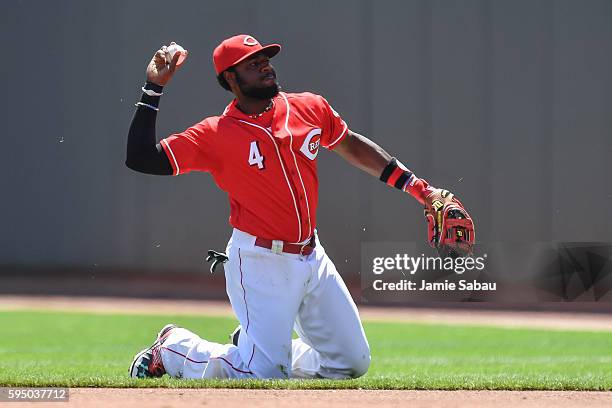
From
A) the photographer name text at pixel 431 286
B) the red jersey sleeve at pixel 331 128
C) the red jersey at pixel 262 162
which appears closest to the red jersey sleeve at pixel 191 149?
the red jersey at pixel 262 162

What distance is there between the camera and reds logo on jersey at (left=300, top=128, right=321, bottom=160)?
5.43 metres

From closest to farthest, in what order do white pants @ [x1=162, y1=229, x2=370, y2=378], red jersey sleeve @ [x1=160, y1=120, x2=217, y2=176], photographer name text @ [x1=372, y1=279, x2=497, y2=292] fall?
1. red jersey sleeve @ [x1=160, y1=120, x2=217, y2=176]
2. white pants @ [x1=162, y1=229, x2=370, y2=378]
3. photographer name text @ [x1=372, y1=279, x2=497, y2=292]

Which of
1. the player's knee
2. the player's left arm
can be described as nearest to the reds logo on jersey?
the player's left arm

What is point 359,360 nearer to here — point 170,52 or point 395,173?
point 395,173

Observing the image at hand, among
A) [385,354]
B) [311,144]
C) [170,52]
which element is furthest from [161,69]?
[385,354]

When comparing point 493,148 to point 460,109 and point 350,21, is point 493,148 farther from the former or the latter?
point 350,21

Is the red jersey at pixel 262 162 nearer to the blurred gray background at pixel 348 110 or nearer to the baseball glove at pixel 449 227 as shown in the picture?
the baseball glove at pixel 449 227

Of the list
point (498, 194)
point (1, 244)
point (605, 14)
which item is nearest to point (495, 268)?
point (498, 194)

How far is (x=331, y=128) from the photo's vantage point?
567 cm

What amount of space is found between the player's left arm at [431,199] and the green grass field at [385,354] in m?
0.70

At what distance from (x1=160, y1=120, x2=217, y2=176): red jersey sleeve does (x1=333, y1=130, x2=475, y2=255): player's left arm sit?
729 millimetres

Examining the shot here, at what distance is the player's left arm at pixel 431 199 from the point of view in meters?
5.42

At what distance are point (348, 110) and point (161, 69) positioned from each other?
29.7 feet

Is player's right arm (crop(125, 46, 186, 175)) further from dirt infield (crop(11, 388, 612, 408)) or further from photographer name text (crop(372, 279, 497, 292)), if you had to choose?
photographer name text (crop(372, 279, 497, 292))
